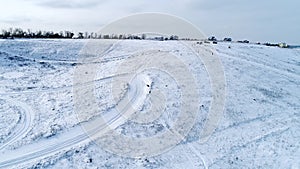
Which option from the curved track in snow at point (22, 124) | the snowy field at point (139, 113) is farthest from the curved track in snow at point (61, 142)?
the curved track in snow at point (22, 124)

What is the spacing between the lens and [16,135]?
18.7m

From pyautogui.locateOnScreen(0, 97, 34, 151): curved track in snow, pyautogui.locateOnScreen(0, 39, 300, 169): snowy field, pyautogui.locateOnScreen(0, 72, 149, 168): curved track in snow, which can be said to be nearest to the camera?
pyautogui.locateOnScreen(0, 72, 149, 168): curved track in snow

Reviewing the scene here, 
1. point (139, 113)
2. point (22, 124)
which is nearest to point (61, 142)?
point (22, 124)

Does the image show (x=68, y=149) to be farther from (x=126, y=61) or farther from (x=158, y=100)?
(x=126, y=61)

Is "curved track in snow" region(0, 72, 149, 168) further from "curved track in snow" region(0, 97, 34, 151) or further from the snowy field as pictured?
"curved track in snow" region(0, 97, 34, 151)

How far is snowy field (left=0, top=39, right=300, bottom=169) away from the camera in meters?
17.5

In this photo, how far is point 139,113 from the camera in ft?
72.6

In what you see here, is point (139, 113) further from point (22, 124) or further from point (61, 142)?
point (22, 124)

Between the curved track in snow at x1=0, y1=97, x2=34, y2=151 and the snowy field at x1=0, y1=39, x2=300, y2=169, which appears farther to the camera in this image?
the curved track in snow at x1=0, y1=97, x2=34, y2=151

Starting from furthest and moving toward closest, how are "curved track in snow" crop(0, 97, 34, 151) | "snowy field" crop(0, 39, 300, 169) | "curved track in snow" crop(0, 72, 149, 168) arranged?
"curved track in snow" crop(0, 97, 34, 151)
"snowy field" crop(0, 39, 300, 169)
"curved track in snow" crop(0, 72, 149, 168)

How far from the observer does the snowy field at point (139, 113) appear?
17484mm

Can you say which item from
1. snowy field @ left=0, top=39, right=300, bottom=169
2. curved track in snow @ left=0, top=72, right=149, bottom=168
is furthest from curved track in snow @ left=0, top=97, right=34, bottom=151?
curved track in snow @ left=0, top=72, right=149, bottom=168

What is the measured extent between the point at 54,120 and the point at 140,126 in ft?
17.5

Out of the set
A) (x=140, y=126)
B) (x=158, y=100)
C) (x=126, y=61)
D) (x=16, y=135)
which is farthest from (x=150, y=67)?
(x=16, y=135)
